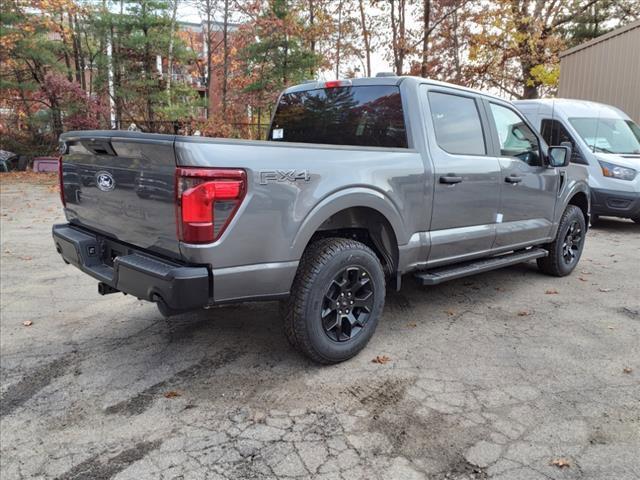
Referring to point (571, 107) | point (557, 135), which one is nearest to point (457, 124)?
point (557, 135)

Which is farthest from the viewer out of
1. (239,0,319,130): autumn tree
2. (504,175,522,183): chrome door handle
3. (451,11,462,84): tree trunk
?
(451,11,462,84): tree trunk

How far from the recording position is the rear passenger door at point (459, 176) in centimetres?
392

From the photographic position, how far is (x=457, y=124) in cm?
420

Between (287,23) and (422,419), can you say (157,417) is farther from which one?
(287,23)

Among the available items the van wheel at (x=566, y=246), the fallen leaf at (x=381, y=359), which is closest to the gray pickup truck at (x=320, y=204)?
the fallen leaf at (x=381, y=359)

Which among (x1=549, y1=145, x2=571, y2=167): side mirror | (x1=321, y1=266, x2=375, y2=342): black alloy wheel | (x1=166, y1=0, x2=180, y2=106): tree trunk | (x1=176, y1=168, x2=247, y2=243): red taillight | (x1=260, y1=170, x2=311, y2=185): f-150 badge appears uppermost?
(x1=166, y1=0, x2=180, y2=106): tree trunk

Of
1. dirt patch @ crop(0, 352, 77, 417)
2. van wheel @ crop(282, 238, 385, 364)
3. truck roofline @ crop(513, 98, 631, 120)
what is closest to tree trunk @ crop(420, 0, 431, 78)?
truck roofline @ crop(513, 98, 631, 120)

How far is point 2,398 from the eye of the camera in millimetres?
3072

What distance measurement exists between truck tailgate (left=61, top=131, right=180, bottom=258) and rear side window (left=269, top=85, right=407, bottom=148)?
1.77 m

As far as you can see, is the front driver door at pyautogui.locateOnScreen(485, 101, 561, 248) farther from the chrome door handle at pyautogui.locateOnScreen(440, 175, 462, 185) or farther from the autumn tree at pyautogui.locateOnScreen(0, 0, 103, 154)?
the autumn tree at pyautogui.locateOnScreen(0, 0, 103, 154)

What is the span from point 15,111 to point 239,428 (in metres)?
19.5

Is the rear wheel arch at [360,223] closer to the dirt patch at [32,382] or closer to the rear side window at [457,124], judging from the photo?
the rear side window at [457,124]

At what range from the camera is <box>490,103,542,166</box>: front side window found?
4660 mm

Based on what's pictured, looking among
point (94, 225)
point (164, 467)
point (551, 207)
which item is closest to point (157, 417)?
point (164, 467)
